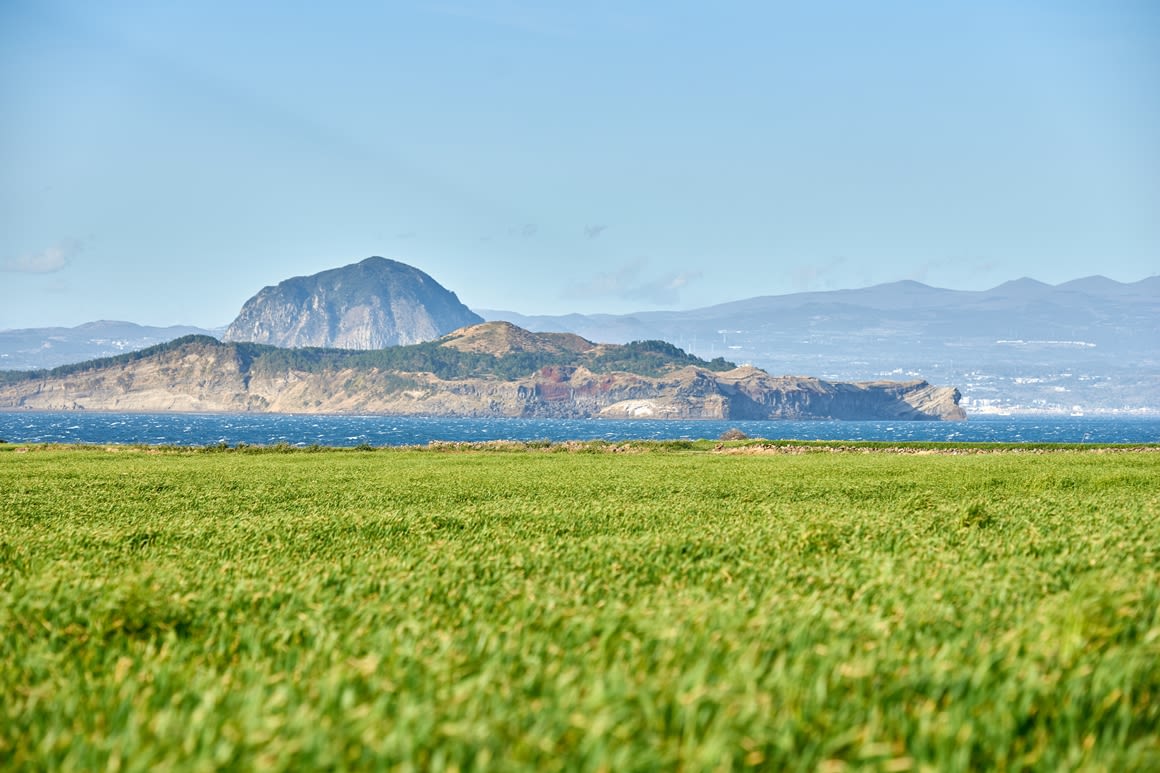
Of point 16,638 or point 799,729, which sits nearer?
point 799,729

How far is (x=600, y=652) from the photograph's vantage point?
7.03 meters

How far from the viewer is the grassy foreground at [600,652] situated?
511 cm

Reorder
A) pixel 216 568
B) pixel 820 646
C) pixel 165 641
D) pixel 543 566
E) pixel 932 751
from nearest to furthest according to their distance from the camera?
pixel 932 751 → pixel 820 646 → pixel 165 641 → pixel 543 566 → pixel 216 568

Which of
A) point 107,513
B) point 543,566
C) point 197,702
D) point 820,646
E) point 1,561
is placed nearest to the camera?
point 197,702

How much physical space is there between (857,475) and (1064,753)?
4134 centimetres

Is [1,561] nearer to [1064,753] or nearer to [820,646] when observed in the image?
[820,646]

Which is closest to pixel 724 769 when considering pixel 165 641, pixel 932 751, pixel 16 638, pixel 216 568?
pixel 932 751

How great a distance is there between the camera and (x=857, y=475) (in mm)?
45469

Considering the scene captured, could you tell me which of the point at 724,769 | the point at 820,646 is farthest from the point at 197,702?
the point at 820,646

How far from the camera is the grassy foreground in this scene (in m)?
5.11

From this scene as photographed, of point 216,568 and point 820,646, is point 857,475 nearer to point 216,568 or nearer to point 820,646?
point 216,568

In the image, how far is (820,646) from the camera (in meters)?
6.75

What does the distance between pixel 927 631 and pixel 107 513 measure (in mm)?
23270

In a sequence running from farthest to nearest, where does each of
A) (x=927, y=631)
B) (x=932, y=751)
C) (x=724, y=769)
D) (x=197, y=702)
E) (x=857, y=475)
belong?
→ (x=857, y=475) → (x=927, y=631) → (x=197, y=702) → (x=932, y=751) → (x=724, y=769)
